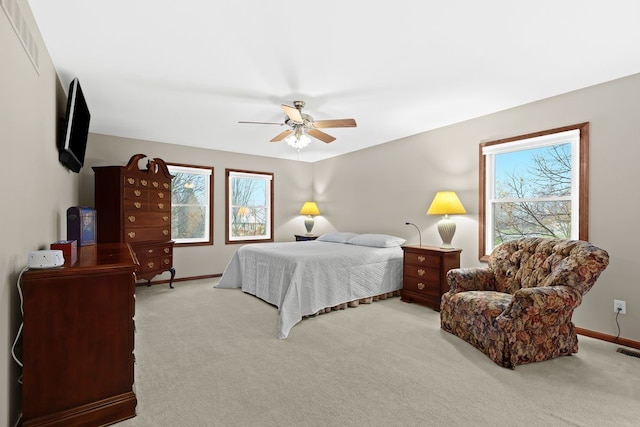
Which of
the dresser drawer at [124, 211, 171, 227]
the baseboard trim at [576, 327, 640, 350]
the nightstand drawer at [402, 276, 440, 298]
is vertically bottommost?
the baseboard trim at [576, 327, 640, 350]

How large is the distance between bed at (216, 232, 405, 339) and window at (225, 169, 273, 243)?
4.77 ft

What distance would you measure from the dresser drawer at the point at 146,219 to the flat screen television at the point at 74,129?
1293 millimetres

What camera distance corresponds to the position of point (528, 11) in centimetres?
189

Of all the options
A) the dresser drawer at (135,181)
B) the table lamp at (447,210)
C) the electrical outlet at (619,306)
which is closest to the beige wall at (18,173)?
the dresser drawer at (135,181)

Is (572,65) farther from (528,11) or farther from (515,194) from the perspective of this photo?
(515,194)

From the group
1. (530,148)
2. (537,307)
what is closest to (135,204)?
(537,307)

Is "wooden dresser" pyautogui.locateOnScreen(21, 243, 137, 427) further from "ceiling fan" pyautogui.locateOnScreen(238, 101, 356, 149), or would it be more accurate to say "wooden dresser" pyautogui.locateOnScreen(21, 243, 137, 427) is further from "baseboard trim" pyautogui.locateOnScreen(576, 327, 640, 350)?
"baseboard trim" pyautogui.locateOnScreen(576, 327, 640, 350)

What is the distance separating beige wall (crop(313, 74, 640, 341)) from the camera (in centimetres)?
274

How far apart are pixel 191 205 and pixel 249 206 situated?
3.66 feet

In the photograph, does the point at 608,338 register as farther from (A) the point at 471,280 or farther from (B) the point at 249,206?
(B) the point at 249,206

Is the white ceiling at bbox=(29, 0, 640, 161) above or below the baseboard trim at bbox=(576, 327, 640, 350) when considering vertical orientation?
above

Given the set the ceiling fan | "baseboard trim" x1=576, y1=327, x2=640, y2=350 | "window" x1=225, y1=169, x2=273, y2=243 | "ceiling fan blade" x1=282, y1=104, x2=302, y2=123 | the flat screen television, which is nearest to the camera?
the flat screen television

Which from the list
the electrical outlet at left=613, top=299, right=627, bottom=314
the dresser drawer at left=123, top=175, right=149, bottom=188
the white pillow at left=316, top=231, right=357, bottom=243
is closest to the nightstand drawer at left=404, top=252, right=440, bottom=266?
the white pillow at left=316, top=231, right=357, bottom=243

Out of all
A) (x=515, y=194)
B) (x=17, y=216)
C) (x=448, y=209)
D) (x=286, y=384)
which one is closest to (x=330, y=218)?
(x=448, y=209)
